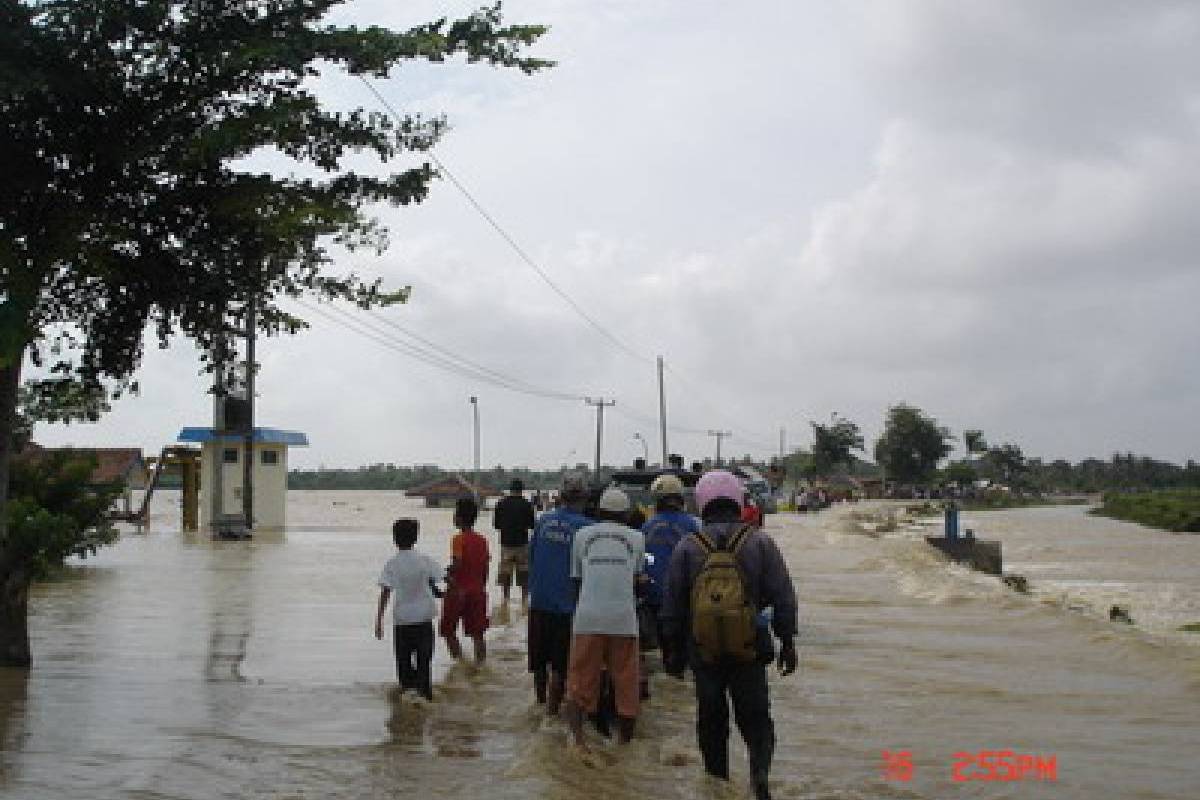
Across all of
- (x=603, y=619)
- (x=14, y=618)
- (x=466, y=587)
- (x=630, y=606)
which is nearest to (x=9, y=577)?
(x=14, y=618)

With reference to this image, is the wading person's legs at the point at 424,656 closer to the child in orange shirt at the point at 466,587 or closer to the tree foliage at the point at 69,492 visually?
the child in orange shirt at the point at 466,587

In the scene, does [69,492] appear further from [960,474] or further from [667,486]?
[960,474]

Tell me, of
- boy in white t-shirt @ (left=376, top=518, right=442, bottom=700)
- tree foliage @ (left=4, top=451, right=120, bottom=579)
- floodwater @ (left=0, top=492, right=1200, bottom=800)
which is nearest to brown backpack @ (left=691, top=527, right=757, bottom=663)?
floodwater @ (left=0, top=492, right=1200, bottom=800)

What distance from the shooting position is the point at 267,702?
9.88m

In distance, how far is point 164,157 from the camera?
354 inches

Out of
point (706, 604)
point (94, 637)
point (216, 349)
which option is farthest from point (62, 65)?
point (94, 637)

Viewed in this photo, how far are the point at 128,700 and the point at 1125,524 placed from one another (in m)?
75.9

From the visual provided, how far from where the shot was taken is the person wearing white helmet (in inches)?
308

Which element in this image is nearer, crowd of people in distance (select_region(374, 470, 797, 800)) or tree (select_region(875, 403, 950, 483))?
crowd of people in distance (select_region(374, 470, 797, 800))

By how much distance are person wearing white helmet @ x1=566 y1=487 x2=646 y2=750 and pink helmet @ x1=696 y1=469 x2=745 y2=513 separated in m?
1.17

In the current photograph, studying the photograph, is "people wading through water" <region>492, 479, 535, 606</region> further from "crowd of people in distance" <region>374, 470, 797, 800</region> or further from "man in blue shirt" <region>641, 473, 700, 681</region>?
"man in blue shirt" <region>641, 473, 700, 681</region>

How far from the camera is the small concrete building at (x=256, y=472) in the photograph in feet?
122

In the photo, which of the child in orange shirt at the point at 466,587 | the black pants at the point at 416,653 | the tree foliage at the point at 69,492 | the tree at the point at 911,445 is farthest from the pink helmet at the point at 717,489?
the tree at the point at 911,445

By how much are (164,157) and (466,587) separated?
471 cm
